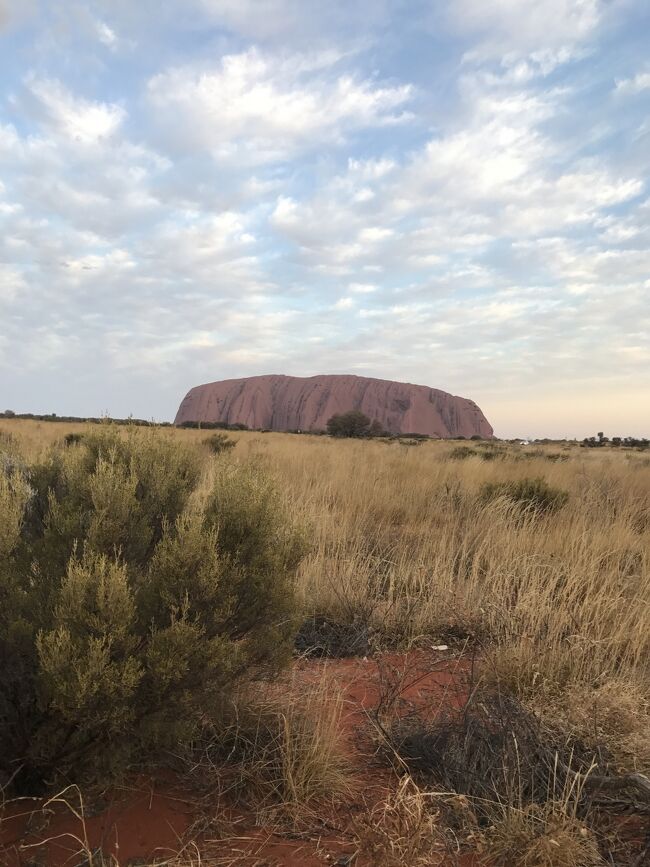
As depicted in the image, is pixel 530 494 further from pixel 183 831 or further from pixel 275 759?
pixel 183 831

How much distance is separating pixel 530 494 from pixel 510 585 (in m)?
3.96

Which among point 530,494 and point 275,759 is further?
→ point 530,494

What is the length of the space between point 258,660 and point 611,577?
341cm

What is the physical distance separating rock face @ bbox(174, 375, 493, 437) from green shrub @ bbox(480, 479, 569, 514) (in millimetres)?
108002

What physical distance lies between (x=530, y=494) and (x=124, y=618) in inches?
299

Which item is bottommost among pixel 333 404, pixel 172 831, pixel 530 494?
pixel 172 831

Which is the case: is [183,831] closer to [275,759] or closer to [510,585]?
[275,759]

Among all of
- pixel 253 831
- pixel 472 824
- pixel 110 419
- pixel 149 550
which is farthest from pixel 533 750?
pixel 110 419

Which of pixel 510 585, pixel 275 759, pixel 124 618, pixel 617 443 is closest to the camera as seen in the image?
pixel 124 618

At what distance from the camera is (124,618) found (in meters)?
1.93

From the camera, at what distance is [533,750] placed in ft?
7.61

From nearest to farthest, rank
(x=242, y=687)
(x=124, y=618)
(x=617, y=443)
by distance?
(x=124, y=618) → (x=242, y=687) → (x=617, y=443)

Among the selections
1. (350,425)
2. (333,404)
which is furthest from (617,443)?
(333,404)

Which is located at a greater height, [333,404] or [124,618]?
[333,404]
